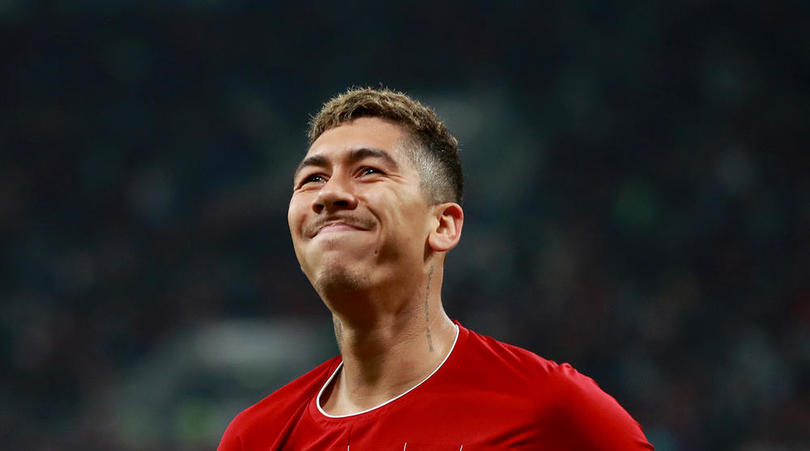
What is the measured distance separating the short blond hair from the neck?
0.24 meters

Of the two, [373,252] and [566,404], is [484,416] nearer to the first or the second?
[566,404]

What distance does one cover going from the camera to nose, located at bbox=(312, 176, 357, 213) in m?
1.74

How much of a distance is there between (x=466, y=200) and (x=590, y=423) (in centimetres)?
475

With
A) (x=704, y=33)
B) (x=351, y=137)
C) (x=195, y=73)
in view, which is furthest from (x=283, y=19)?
(x=351, y=137)

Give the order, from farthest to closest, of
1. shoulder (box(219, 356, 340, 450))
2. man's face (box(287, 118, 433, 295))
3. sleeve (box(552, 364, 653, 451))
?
1. shoulder (box(219, 356, 340, 450))
2. man's face (box(287, 118, 433, 295))
3. sleeve (box(552, 364, 653, 451))

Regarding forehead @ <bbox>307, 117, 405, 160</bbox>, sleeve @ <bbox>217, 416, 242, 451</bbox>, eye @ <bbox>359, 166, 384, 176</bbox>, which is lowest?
sleeve @ <bbox>217, 416, 242, 451</bbox>

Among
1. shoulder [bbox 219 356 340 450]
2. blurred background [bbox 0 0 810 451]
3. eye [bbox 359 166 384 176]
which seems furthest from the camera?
blurred background [bbox 0 0 810 451]

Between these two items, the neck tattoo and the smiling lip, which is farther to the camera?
the neck tattoo

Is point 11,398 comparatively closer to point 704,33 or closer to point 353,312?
point 353,312

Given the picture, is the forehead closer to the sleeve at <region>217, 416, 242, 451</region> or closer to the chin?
the chin

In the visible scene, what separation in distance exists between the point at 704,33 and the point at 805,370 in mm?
2726

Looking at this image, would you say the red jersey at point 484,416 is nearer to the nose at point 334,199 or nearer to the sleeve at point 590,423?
the sleeve at point 590,423

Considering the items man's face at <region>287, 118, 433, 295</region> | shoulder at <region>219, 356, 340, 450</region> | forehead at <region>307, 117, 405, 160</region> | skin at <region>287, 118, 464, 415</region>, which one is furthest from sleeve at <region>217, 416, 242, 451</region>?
forehead at <region>307, 117, 405, 160</region>

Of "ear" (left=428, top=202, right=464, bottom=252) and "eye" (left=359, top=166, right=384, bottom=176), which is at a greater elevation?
"eye" (left=359, top=166, right=384, bottom=176)
